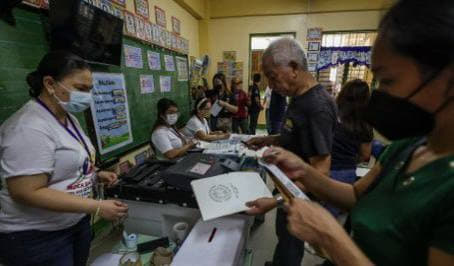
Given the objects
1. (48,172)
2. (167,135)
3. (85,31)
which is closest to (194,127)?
(167,135)

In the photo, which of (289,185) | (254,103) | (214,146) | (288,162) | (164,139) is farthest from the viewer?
(254,103)

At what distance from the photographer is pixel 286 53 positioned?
1096mm

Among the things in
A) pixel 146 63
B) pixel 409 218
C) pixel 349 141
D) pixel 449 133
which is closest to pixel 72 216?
pixel 409 218

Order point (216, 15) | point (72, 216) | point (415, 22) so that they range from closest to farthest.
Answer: point (415, 22), point (72, 216), point (216, 15)

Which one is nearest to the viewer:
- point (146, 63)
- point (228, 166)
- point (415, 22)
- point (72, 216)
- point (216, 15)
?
point (415, 22)

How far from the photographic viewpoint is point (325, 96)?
44.0 inches

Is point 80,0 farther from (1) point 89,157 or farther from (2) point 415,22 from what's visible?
(2) point 415,22

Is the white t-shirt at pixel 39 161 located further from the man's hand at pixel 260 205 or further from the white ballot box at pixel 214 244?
the man's hand at pixel 260 205

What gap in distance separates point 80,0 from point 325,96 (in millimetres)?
1672

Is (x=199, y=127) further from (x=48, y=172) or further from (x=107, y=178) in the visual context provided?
(x=48, y=172)

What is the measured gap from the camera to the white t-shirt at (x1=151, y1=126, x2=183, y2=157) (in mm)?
2264

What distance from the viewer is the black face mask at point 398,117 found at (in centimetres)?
48

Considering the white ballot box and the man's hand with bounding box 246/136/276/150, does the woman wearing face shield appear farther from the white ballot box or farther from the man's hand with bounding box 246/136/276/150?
the man's hand with bounding box 246/136/276/150

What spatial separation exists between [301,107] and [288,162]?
0.31 metres
